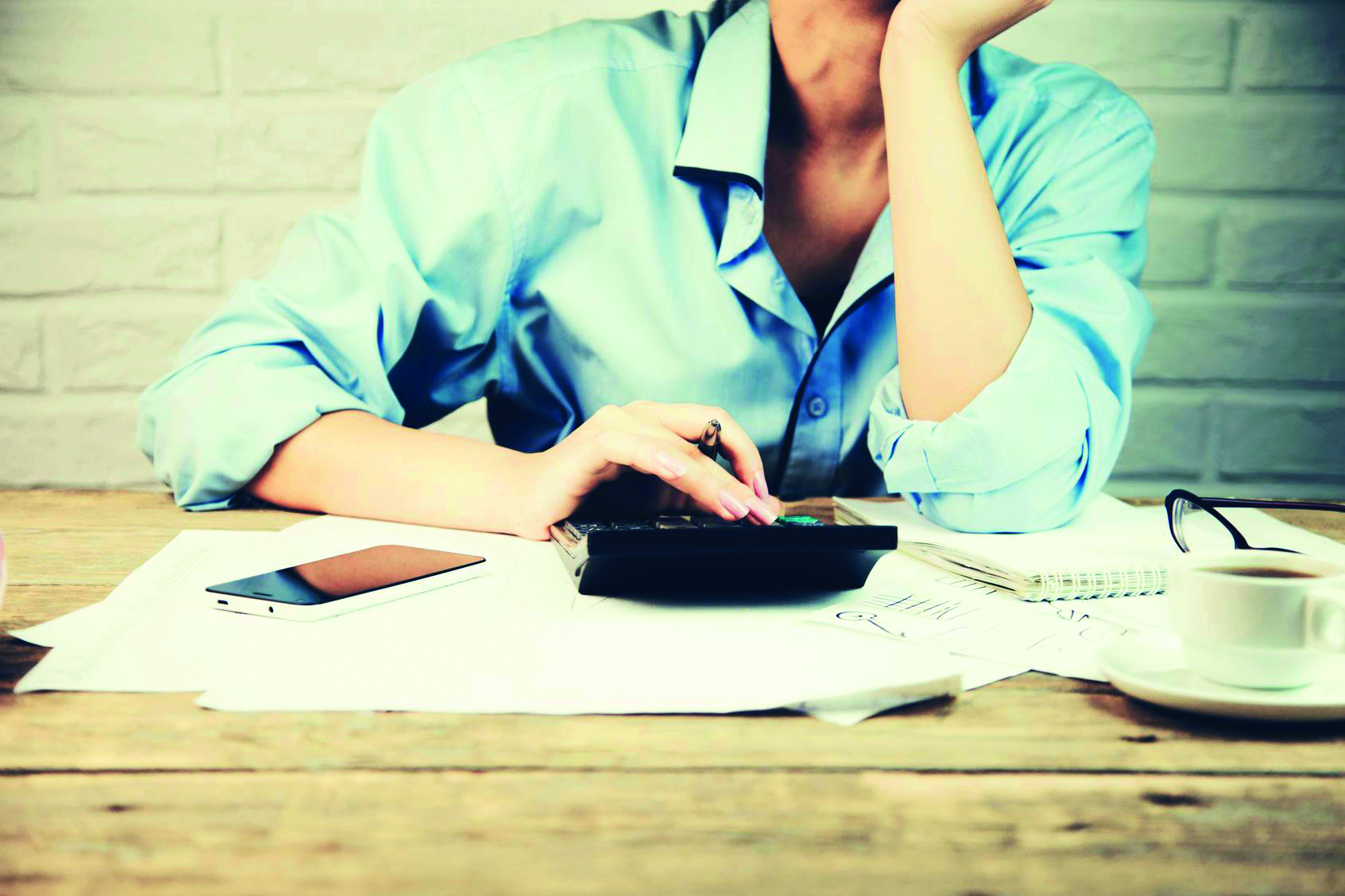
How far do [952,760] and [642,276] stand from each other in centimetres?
68

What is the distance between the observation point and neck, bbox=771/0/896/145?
97 cm

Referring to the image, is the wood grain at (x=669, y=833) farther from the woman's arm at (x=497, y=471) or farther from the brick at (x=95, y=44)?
the brick at (x=95, y=44)

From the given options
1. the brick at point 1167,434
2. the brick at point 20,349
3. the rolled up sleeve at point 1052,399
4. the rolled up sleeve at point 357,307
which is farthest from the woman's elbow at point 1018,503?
the brick at point 20,349

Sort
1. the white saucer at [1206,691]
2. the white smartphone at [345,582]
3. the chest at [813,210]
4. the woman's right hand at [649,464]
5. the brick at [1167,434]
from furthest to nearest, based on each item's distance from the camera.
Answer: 1. the brick at [1167,434]
2. the chest at [813,210]
3. the woman's right hand at [649,464]
4. the white smartphone at [345,582]
5. the white saucer at [1206,691]

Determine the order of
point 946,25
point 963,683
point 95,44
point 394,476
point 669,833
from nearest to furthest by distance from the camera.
Result: point 669,833, point 963,683, point 394,476, point 946,25, point 95,44

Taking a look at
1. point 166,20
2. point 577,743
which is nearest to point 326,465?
point 577,743

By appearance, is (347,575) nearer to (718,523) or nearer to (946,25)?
(718,523)

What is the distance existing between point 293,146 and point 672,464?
95 centimetres

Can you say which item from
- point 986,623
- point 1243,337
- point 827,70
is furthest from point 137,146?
point 1243,337

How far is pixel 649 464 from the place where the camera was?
0.64 m

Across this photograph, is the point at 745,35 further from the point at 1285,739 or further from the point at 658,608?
the point at 1285,739

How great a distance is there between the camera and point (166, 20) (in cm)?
132

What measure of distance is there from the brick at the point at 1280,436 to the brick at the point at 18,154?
1630 millimetres

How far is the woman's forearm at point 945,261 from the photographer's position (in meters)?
0.83
